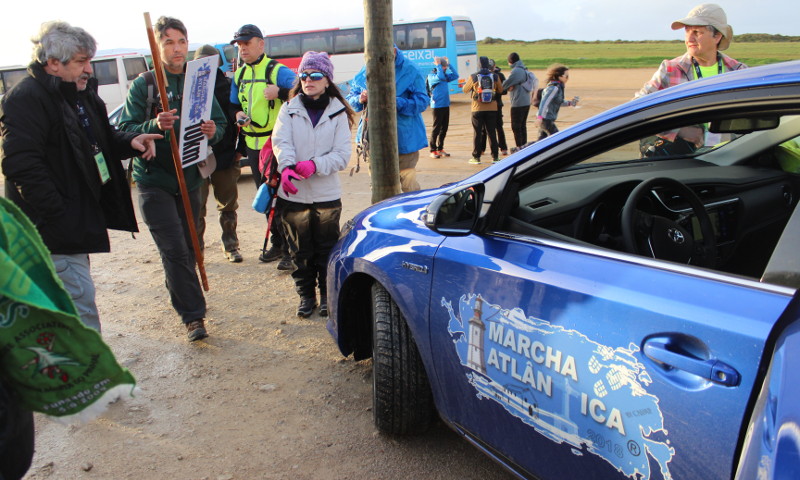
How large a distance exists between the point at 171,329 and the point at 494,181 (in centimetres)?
300

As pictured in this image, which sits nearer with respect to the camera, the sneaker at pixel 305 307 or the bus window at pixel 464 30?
the sneaker at pixel 305 307

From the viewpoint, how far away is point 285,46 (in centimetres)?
2659

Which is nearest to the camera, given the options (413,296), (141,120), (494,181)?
(494,181)

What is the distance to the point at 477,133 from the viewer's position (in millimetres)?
10758

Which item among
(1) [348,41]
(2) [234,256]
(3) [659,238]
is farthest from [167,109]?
(1) [348,41]

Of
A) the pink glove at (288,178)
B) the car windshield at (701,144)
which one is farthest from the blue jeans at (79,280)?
the car windshield at (701,144)

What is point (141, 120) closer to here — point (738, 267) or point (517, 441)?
point (517, 441)

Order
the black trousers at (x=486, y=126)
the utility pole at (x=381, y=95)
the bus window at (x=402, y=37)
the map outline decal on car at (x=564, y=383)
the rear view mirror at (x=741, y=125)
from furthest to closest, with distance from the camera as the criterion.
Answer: the bus window at (x=402, y=37), the black trousers at (x=486, y=126), the utility pole at (x=381, y=95), the rear view mirror at (x=741, y=125), the map outline decal on car at (x=564, y=383)

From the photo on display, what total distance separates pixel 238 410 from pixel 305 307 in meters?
1.28

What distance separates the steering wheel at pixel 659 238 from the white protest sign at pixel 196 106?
122 inches

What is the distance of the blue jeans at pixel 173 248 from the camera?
404cm

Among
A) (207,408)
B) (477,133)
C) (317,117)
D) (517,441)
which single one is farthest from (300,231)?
(477,133)

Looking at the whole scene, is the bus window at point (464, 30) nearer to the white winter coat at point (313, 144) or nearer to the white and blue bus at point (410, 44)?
the white and blue bus at point (410, 44)

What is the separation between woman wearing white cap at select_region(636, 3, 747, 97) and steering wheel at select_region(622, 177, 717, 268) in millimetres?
2072
